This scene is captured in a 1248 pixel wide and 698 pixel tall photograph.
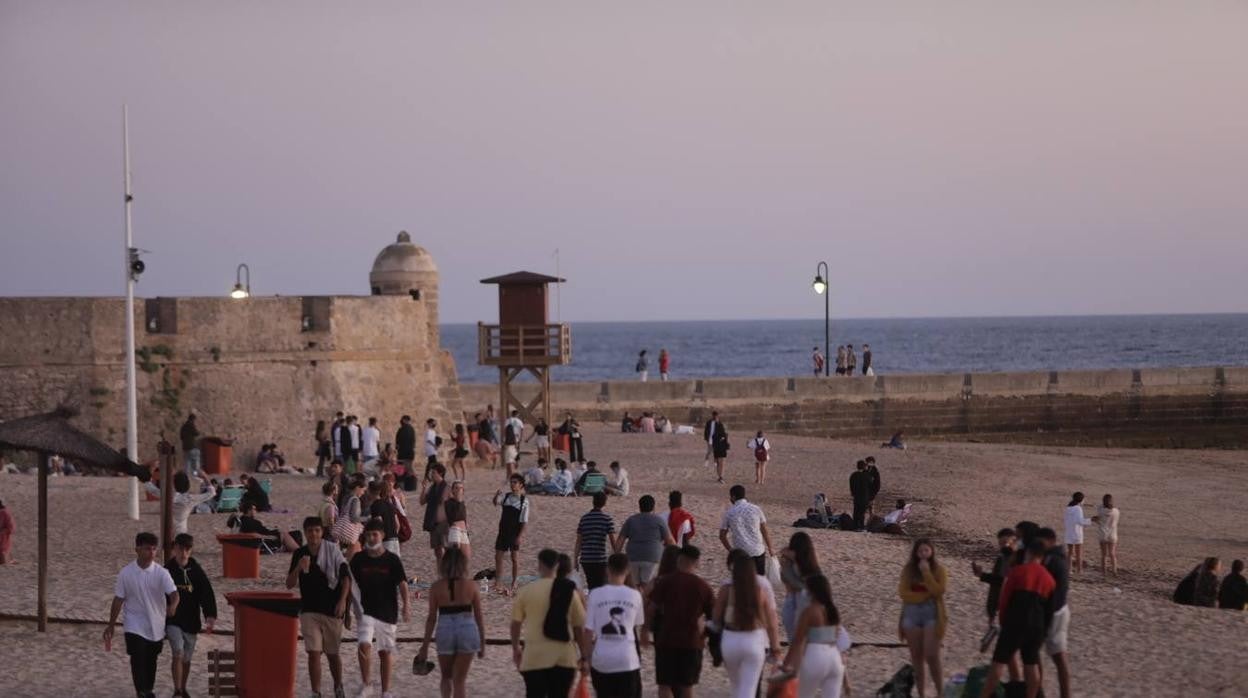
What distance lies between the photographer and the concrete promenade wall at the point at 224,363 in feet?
82.0

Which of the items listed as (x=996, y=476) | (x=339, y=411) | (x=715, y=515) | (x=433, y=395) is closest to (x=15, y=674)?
(x=715, y=515)

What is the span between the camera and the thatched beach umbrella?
1284cm

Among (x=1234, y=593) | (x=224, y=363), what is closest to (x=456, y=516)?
(x=1234, y=593)

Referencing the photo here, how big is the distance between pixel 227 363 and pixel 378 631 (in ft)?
54.1

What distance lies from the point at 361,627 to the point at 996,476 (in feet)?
74.0

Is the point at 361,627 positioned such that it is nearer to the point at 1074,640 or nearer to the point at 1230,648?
the point at 1074,640

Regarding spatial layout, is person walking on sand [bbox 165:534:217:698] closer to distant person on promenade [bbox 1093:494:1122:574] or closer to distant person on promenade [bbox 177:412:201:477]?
distant person on promenade [bbox 1093:494:1122:574]

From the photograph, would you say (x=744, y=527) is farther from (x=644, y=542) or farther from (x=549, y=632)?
(x=549, y=632)

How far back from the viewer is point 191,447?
80.3 ft

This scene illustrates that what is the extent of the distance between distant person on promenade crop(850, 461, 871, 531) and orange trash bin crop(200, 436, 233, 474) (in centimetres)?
1022

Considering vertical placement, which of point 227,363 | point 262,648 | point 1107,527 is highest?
point 227,363

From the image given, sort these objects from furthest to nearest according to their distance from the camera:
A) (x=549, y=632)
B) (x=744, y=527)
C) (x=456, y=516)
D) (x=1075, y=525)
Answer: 1. (x=1075, y=525)
2. (x=456, y=516)
3. (x=744, y=527)
4. (x=549, y=632)

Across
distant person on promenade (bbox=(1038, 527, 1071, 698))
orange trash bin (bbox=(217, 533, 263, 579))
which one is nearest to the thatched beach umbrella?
orange trash bin (bbox=(217, 533, 263, 579))

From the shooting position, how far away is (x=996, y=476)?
31375 mm
